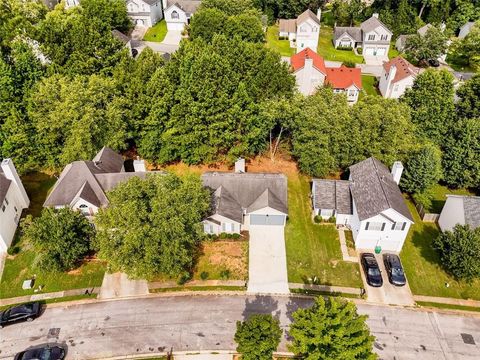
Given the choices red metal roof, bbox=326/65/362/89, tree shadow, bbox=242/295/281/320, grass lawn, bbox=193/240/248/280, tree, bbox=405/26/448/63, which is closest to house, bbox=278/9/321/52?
tree, bbox=405/26/448/63


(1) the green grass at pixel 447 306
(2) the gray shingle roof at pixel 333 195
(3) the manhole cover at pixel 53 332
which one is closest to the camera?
(3) the manhole cover at pixel 53 332

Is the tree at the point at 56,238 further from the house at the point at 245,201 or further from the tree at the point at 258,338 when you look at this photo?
the tree at the point at 258,338

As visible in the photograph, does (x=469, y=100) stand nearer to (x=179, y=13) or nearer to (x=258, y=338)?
(x=258, y=338)

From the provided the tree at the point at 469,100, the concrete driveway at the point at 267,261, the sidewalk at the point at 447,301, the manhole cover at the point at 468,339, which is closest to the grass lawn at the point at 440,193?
the tree at the point at 469,100

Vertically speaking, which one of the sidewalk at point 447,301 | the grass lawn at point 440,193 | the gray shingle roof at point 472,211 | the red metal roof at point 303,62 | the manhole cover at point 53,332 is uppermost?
the red metal roof at point 303,62

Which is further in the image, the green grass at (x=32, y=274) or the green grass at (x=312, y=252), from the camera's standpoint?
the green grass at (x=312, y=252)

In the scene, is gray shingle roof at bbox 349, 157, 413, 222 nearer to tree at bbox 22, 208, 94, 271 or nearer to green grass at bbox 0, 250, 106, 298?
green grass at bbox 0, 250, 106, 298

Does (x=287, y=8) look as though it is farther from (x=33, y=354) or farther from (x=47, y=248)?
(x=33, y=354)
